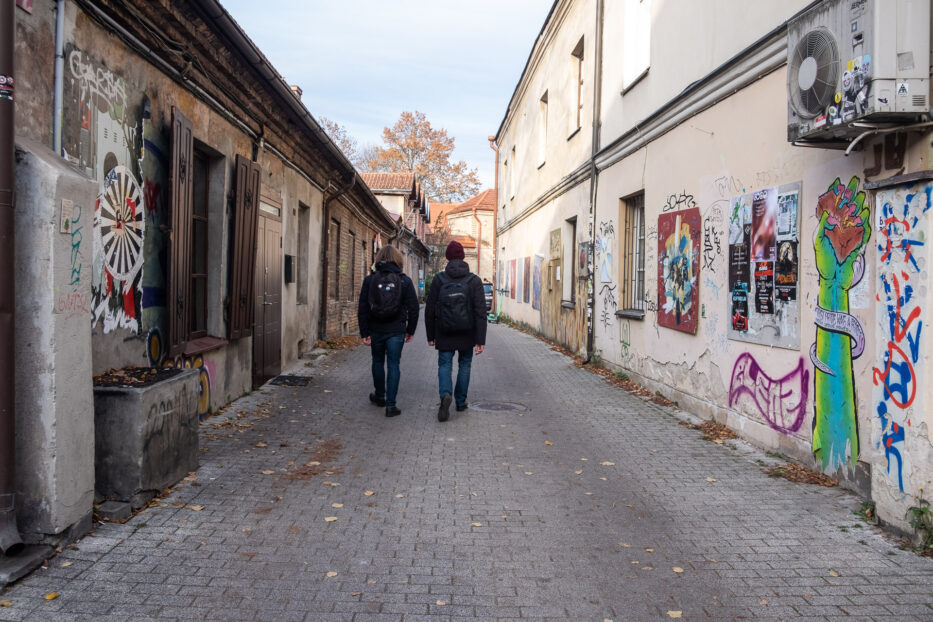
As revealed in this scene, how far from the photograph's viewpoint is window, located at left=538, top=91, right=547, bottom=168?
1867 cm

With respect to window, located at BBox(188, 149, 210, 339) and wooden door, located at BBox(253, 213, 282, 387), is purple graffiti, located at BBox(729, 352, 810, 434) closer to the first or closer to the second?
window, located at BBox(188, 149, 210, 339)

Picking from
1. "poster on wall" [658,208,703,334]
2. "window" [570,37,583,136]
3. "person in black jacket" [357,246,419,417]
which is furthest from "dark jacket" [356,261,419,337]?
"window" [570,37,583,136]

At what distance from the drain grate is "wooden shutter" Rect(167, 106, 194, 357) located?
10.6 ft

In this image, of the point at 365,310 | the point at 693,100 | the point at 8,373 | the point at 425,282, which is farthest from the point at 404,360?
the point at 425,282

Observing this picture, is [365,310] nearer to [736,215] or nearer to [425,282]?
[736,215]

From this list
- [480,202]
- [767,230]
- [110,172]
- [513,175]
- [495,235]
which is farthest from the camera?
[480,202]

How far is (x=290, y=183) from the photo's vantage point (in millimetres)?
10125

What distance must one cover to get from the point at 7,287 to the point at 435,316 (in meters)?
4.76

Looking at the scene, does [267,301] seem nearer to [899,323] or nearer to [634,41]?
[634,41]

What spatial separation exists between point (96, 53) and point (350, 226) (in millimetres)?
12117

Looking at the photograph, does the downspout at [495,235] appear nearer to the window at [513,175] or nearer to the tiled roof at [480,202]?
the window at [513,175]

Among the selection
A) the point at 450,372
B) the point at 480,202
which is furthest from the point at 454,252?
the point at 480,202

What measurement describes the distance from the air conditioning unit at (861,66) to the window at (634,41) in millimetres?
5902

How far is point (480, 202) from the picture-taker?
54.2 m
